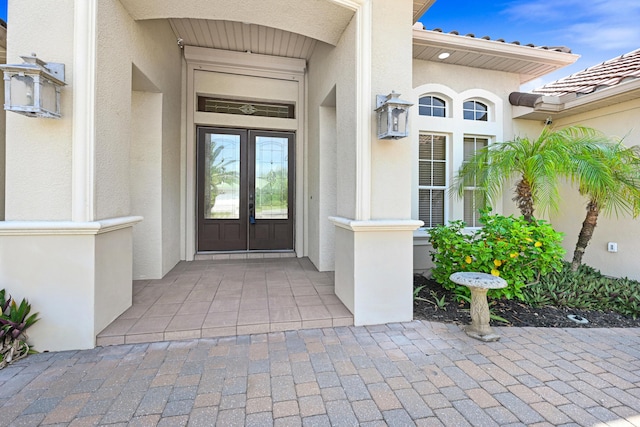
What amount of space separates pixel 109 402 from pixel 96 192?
5.37 feet

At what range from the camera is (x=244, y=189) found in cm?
544

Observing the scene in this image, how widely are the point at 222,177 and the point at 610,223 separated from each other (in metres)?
6.62

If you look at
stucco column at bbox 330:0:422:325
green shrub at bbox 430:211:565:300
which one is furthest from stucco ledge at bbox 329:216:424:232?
green shrub at bbox 430:211:565:300

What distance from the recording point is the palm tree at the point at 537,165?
11.3 ft

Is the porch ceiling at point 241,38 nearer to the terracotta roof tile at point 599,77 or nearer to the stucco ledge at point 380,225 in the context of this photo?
the stucco ledge at point 380,225

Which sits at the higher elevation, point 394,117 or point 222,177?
point 394,117

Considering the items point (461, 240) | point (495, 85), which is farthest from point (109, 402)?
point (495, 85)

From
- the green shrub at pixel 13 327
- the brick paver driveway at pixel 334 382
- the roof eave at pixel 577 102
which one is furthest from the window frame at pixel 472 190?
the green shrub at pixel 13 327

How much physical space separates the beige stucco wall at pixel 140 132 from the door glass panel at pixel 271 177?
1.42 meters

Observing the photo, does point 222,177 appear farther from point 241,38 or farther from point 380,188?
point 380,188

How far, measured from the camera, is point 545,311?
3.28 m

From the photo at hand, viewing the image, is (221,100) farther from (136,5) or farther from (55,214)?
(55,214)

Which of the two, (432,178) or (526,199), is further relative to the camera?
(432,178)

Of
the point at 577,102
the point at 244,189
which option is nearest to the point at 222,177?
the point at 244,189
